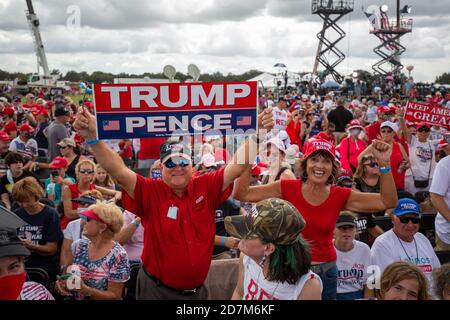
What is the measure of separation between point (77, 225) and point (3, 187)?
2.24m

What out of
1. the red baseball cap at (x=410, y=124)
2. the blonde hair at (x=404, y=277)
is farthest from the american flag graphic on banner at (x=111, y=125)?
the red baseball cap at (x=410, y=124)

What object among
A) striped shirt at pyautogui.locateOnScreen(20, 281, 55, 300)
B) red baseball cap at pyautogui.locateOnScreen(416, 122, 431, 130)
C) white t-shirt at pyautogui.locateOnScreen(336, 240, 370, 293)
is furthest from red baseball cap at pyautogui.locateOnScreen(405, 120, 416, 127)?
striped shirt at pyautogui.locateOnScreen(20, 281, 55, 300)

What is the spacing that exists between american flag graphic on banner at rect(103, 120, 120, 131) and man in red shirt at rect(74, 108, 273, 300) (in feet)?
Answer: 0.33

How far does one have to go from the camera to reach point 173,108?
3383 millimetres

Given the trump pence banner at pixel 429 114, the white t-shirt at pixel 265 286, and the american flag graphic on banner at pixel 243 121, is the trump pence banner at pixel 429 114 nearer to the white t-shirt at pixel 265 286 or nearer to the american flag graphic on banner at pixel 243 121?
the american flag graphic on banner at pixel 243 121

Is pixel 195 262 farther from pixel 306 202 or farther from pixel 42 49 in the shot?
pixel 42 49

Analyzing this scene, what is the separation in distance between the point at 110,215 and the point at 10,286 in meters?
1.49

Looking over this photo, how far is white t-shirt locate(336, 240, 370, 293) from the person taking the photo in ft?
12.9

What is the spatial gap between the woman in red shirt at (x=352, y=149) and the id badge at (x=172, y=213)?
15.6 ft

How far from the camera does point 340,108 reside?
39.5 ft

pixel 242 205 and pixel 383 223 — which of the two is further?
pixel 242 205

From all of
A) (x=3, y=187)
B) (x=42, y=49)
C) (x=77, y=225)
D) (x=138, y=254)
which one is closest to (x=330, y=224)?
(x=138, y=254)

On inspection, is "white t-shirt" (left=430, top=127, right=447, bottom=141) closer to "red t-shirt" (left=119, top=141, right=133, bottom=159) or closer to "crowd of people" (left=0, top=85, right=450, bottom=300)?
"crowd of people" (left=0, top=85, right=450, bottom=300)

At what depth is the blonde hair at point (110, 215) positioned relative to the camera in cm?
375
